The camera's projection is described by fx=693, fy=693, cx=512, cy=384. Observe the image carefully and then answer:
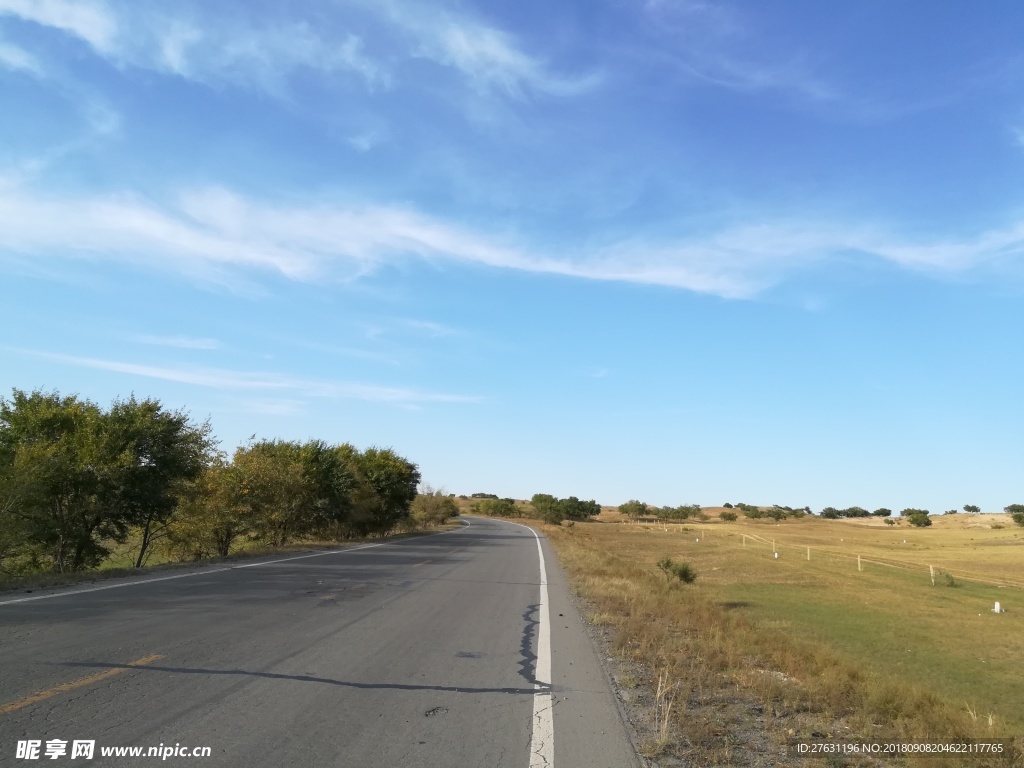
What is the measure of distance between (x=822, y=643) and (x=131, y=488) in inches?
849

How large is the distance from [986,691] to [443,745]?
60.2 feet

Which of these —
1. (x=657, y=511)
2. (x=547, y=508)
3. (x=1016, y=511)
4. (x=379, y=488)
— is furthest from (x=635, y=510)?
(x=379, y=488)

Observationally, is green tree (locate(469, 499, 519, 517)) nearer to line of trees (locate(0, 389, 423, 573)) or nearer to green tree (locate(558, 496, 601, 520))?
green tree (locate(558, 496, 601, 520))

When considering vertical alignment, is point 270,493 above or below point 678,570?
above

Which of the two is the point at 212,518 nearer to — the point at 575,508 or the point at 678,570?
the point at 678,570

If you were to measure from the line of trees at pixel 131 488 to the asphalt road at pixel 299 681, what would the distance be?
26.3 feet

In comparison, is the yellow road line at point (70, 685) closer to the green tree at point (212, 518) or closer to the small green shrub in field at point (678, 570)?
the green tree at point (212, 518)

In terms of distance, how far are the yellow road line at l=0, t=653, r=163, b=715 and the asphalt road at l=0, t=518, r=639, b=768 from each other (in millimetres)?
18

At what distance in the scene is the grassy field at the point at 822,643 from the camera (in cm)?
736

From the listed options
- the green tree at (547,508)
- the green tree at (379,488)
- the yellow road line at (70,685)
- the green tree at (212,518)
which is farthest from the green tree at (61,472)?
the green tree at (547,508)

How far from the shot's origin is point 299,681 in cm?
746

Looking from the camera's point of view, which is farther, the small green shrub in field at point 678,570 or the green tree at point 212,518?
the small green shrub in field at point 678,570

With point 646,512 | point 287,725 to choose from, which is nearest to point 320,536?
point 287,725

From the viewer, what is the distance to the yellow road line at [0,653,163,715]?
5879 millimetres
